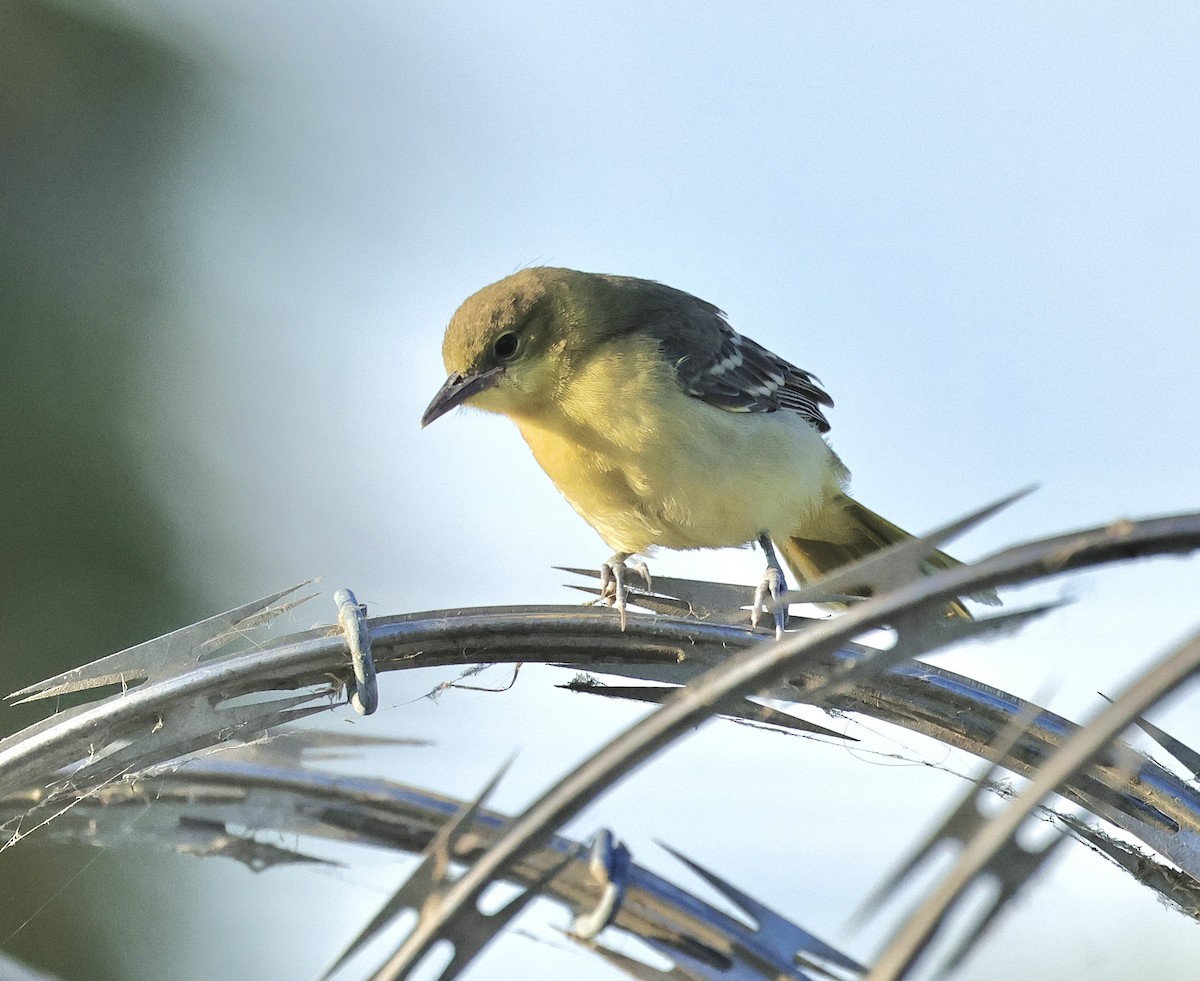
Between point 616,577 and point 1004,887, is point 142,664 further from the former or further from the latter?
point 616,577

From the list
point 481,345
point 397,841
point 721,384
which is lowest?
point 397,841

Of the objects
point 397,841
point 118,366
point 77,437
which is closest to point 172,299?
point 118,366

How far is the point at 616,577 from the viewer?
3.08 m

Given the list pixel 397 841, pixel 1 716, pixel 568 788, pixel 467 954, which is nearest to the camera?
pixel 568 788

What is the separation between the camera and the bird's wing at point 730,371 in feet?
12.8

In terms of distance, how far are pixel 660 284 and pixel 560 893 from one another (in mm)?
2856

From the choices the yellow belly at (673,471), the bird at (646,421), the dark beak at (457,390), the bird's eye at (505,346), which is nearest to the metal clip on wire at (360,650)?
the bird at (646,421)

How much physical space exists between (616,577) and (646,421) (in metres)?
0.65

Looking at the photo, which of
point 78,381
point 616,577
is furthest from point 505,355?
point 78,381

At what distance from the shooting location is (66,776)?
1.97m

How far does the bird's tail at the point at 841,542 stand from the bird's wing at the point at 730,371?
0.38 metres

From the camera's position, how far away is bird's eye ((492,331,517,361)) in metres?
3.82

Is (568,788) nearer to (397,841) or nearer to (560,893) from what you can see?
(560,893)

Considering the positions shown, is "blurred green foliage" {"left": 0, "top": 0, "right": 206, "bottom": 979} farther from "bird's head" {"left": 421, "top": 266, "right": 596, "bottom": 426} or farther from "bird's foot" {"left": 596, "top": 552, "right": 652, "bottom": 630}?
"bird's foot" {"left": 596, "top": 552, "right": 652, "bottom": 630}
